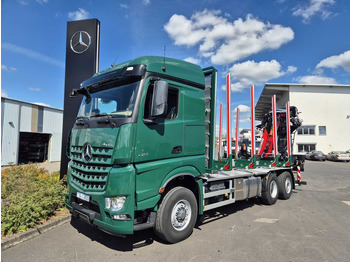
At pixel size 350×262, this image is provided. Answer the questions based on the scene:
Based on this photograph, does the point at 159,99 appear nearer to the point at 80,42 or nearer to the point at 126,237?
the point at 126,237

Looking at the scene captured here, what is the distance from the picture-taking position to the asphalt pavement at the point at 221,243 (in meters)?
3.57

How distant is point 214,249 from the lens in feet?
12.6

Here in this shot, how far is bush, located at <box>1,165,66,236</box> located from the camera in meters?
4.23

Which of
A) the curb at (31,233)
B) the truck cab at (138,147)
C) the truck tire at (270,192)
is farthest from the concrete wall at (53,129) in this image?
the truck tire at (270,192)

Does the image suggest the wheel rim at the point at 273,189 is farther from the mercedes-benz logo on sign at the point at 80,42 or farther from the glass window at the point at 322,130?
the glass window at the point at 322,130

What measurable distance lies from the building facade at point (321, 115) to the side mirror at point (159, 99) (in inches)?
1364

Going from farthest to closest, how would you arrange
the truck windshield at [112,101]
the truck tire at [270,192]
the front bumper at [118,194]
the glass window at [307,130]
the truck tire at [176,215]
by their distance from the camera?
the glass window at [307,130] < the truck tire at [270,192] < the truck tire at [176,215] < the truck windshield at [112,101] < the front bumper at [118,194]

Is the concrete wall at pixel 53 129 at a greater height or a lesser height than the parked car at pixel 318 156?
greater

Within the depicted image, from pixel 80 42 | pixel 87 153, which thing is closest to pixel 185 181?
pixel 87 153

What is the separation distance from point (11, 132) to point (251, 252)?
801 inches

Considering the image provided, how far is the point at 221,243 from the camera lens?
13.3 ft

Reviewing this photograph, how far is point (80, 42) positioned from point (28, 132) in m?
15.5

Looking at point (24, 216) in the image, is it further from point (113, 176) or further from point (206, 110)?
point (206, 110)

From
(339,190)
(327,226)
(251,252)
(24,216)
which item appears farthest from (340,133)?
(24,216)
